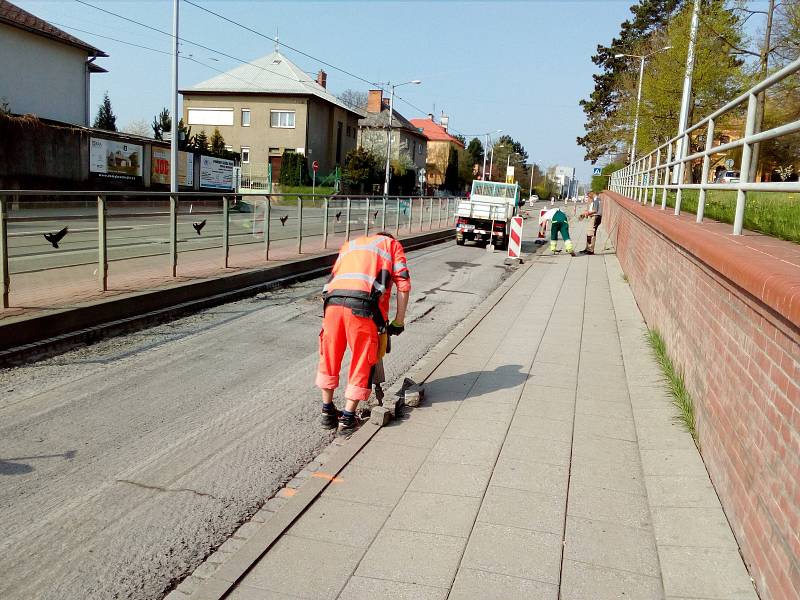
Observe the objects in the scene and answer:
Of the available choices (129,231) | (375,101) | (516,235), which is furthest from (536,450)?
(375,101)

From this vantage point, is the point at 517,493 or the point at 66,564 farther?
the point at 517,493

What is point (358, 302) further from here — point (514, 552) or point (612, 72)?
point (612, 72)

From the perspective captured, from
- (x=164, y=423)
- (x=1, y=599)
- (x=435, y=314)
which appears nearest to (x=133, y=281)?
(x=435, y=314)

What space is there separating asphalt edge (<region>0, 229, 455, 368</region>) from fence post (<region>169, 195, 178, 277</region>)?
56 centimetres

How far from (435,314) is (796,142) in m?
6.68

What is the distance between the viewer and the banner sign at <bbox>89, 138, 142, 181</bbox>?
29.3 meters

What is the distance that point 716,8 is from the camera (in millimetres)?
19344

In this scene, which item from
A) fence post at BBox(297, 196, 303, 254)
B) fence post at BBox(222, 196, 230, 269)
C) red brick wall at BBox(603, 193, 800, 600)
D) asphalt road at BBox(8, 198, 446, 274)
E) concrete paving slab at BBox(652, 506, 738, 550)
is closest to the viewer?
red brick wall at BBox(603, 193, 800, 600)

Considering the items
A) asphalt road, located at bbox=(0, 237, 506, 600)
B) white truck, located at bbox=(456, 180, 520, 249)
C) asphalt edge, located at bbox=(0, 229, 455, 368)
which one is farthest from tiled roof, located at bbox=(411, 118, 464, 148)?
asphalt road, located at bbox=(0, 237, 506, 600)

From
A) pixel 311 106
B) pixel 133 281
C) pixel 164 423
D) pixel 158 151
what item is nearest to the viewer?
pixel 164 423

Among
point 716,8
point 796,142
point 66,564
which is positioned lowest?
point 66,564

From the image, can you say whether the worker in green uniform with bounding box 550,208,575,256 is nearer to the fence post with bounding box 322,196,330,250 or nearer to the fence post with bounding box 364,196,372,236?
the fence post with bounding box 364,196,372,236

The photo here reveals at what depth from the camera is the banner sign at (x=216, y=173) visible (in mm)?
35688

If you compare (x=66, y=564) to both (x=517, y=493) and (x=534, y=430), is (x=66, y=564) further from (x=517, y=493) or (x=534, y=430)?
(x=534, y=430)
